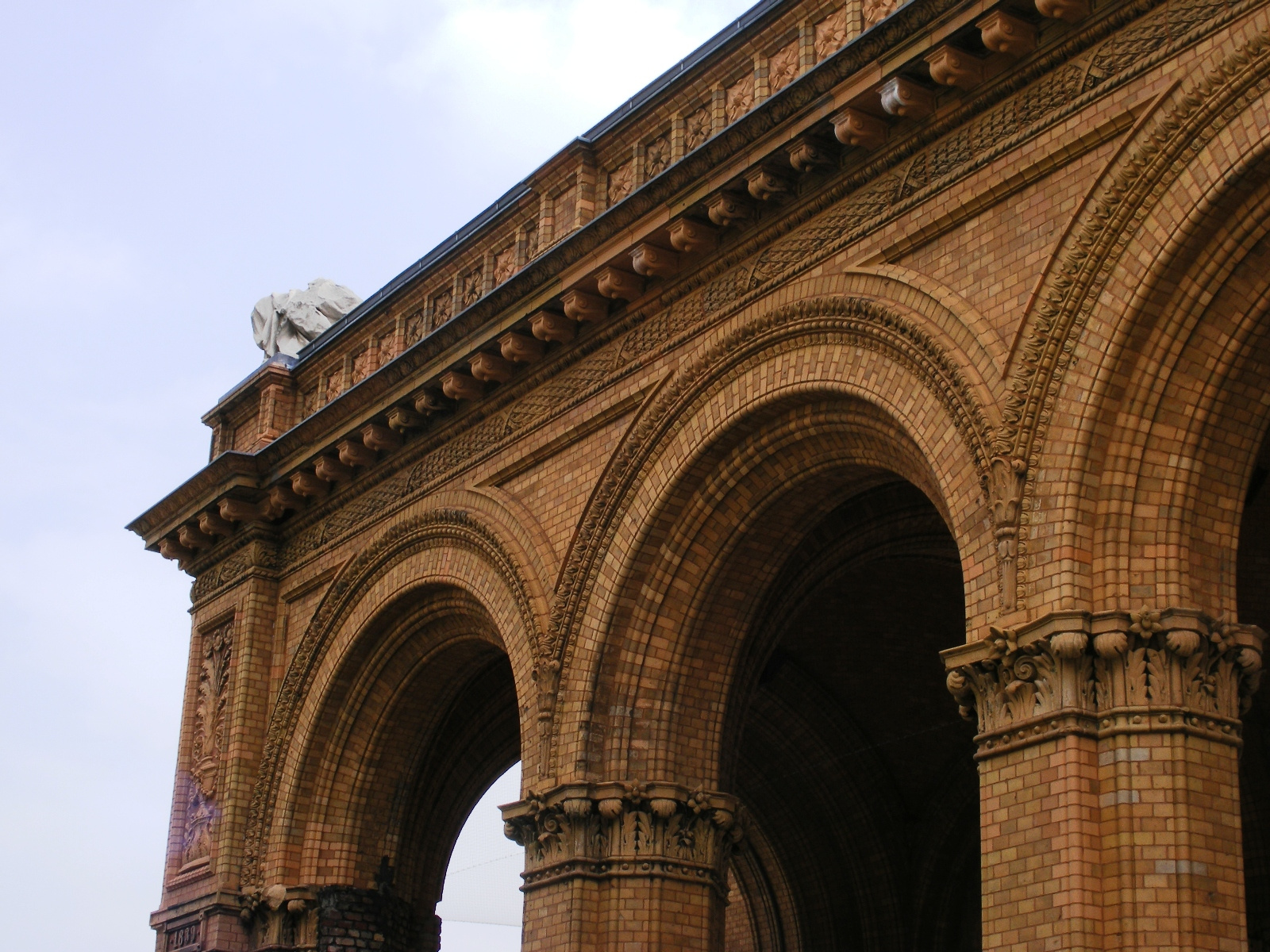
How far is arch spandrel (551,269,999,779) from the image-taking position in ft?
35.7

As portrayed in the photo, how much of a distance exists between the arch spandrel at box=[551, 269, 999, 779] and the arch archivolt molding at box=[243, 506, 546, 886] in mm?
708

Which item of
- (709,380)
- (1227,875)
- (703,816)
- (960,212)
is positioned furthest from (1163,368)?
(703,816)

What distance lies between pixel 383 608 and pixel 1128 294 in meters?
8.50

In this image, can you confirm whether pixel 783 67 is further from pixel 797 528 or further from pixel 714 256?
pixel 797 528

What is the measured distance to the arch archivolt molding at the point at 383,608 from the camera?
14.8 meters

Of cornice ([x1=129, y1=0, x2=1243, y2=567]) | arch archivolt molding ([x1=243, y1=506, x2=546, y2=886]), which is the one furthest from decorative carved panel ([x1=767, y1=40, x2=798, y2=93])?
arch archivolt molding ([x1=243, y1=506, x2=546, y2=886])

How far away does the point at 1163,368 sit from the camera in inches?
395

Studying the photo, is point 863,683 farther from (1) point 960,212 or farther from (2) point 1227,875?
(2) point 1227,875

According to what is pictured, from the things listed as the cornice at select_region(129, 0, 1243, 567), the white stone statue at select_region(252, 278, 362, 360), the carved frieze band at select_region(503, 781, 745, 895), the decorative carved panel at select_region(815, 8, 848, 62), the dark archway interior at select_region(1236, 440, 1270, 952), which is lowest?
the carved frieze band at select_region(503, 781, 745, 895)

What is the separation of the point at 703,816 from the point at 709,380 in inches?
126

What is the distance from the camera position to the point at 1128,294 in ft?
33.1

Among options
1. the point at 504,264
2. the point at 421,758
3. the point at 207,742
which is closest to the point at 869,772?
the point at 421,758

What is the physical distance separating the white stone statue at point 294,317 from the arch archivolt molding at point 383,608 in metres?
3.82

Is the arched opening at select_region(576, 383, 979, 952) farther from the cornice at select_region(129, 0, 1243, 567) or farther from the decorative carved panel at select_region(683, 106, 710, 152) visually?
the decorative carved panel at select_region(683, 106, 710, 152)
